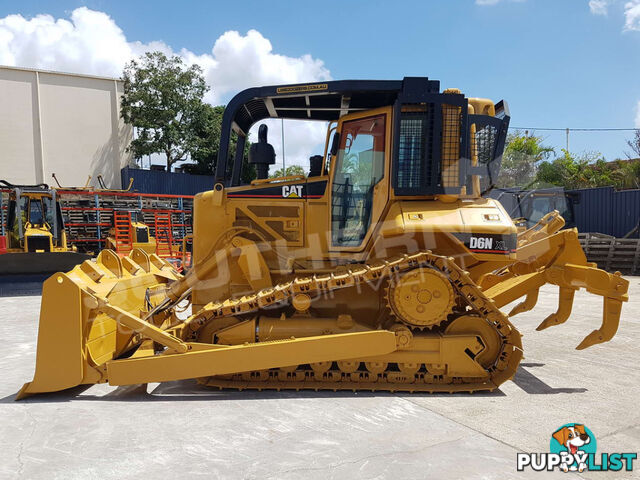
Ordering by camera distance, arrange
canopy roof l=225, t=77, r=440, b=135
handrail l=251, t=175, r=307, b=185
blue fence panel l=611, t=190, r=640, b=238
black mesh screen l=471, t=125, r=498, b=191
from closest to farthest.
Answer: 1. canopy roof l=225, t=77, r=440, b=135
2. black mesh screen l=471, t=125, r=498, b=191
3. handrail l=251, t=175, r=307, b=185
4. blue fence panel l=611, t=190, r=640, b=238

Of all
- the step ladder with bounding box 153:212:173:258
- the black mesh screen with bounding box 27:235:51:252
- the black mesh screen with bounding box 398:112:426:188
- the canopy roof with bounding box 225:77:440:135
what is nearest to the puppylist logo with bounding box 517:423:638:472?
the black mesh screen with bounding box 398:112:426:188

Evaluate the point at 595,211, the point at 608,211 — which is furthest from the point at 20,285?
the point at 608,211

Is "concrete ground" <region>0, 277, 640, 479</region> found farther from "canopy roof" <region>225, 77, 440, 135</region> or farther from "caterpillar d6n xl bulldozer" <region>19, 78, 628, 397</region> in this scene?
"canopy roof" <region>225, 77, 440, 135</region>

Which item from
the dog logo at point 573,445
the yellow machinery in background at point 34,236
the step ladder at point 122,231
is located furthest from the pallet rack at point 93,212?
the dog logo at point 573,445

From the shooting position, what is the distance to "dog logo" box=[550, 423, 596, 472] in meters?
3.01

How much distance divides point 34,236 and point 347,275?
494 inches

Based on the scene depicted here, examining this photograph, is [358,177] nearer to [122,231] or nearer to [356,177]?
[356,177]

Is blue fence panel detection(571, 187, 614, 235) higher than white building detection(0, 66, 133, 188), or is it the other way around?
white building detection(0, 66, 133, 188)

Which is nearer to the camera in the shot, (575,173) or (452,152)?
(452,152)

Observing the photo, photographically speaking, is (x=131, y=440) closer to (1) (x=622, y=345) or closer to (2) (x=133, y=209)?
(1) (x=622, y=345)

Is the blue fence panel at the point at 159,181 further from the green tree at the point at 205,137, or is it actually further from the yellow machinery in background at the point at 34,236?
the yellow machinery in background at the point at 34,236

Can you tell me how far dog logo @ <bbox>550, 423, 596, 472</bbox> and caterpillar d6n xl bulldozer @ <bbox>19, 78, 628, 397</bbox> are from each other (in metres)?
0.88

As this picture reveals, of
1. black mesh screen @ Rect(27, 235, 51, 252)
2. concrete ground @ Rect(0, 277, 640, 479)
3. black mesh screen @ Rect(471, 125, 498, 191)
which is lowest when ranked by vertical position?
concrete ground @ Rect(0, 277, 640, 479)

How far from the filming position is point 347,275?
4.23m
